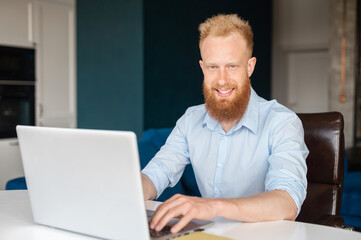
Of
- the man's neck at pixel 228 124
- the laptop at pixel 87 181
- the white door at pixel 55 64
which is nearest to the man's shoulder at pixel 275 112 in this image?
the man's neck at pixel 228 124

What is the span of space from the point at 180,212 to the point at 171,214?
0.07 feet

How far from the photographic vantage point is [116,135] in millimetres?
887

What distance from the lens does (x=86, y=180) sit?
0.98 metres

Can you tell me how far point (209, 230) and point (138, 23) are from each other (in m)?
3.58

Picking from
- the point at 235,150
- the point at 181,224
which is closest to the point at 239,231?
the point at 181,224

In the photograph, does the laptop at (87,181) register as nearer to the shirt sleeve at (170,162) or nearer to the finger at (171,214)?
the finger at (171,214)

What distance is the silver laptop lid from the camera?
91cm

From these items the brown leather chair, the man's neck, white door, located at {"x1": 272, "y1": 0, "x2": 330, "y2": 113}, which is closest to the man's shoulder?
the man's neck

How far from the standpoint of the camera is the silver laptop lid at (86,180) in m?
0.91

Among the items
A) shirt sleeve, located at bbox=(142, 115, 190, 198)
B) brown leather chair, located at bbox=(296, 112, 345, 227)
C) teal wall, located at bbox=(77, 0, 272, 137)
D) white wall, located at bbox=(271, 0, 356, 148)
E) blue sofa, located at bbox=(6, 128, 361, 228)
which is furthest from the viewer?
white wall, located at bbox=(271, 0, 356, 148)

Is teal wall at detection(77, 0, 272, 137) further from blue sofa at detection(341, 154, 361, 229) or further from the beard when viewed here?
the beard

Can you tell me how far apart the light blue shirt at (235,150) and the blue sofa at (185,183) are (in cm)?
90

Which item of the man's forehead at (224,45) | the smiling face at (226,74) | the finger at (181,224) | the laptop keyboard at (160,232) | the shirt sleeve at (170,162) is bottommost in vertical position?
the laptop keyboard at (160,232)

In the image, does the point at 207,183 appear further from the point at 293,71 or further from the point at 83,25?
the point at 293,71
